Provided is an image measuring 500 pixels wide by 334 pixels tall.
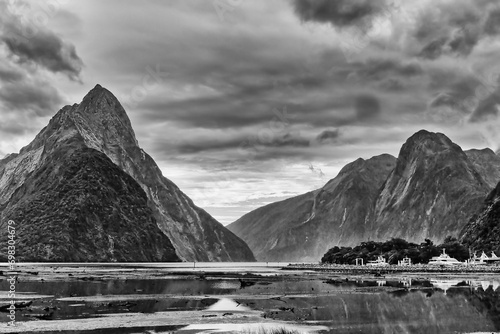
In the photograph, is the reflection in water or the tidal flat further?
the reflection in water

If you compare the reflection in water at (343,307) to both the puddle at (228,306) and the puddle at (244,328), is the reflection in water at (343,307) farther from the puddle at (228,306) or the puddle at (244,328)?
the puddle at (244,328)

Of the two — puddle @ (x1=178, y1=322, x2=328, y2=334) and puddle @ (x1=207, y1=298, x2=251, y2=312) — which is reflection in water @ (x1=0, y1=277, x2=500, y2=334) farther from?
puddle @ (x1=178, y1=322, x2=328, y2=334)

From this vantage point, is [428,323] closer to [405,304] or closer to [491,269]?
[405,304]

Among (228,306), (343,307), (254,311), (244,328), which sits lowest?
(244,328)

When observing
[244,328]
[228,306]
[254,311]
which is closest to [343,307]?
[254,311]

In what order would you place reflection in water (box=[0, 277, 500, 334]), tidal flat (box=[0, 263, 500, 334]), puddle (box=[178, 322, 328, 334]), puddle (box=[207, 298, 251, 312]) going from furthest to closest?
→ puddle (box=[207, 298, 251, 312]) → reflection in water (box=[0, 277, 500, 334]) → tidal flat (box=[0, 263, 500, 334]) → puddle (box=[178, 322, 328, 334])

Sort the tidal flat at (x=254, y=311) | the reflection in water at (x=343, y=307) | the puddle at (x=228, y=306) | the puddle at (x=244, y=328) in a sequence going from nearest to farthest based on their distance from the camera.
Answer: the puddle at (x=244, y=328) → the tidal flat at (x=254, y=311) → the reflection in water at (x=343, y=307) → the puddle at (x=228, y=306)

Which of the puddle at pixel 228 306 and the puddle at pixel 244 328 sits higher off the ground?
the puddle at pixel 228 306

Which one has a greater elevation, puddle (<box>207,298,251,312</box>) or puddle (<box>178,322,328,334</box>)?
puddle (<box>207,298,251,312</box>)

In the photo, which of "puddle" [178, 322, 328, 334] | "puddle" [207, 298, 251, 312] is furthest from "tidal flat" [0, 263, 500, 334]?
"puddle" [207, 298, 251, 312]

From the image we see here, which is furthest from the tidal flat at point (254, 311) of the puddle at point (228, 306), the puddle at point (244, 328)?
the puddle at point (228, 306)

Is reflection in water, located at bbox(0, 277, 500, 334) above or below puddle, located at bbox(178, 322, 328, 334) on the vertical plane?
above

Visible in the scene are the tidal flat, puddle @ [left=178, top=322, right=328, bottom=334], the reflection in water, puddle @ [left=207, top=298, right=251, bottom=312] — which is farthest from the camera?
puddle @ [left=207, top=298, right=251, bottom=312]

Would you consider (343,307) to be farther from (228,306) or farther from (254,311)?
(228,306)
